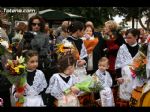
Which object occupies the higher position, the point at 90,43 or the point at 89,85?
the point at 90,43

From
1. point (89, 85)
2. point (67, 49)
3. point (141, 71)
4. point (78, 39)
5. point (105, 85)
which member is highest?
point (78, 39)

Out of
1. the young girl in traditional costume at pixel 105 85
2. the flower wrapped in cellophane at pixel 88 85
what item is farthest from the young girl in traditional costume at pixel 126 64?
the flower wrapped in cellophane at pixel 88 85

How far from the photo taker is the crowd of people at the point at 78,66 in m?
5.57

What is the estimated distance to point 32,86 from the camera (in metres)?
5.56

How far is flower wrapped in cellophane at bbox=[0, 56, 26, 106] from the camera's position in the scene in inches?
209

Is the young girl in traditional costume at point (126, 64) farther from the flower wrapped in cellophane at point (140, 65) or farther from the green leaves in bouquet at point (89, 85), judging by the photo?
the green leaves in bouquet at point (89, 85)

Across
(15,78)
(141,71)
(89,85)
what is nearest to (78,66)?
(89,85)

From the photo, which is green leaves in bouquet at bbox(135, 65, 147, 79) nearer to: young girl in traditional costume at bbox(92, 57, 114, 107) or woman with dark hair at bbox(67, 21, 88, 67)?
young girl in traditional costume at bbox(92, 57, 114, 107)

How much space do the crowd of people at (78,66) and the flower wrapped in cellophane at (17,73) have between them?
12 centimetres

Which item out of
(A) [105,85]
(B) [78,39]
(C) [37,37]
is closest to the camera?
(A) [105,85]

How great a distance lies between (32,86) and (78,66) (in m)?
1.34

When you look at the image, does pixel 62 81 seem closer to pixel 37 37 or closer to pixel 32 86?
pixel 32 86

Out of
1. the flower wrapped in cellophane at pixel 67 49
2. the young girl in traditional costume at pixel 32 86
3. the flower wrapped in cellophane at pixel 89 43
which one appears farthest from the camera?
the flower wrapped in cellophane at pixel 89 43

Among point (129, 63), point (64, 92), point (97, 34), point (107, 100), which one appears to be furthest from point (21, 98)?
point (97, 34)
